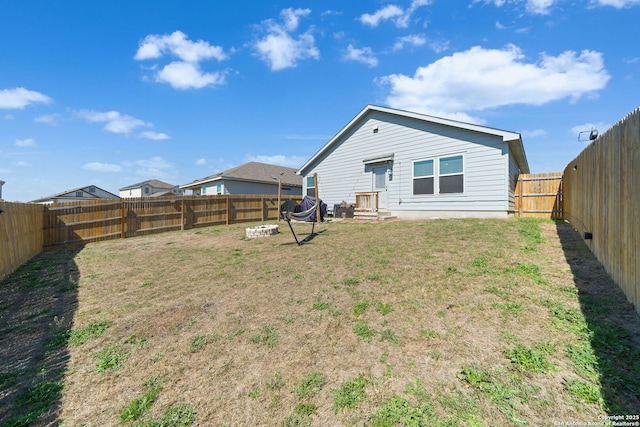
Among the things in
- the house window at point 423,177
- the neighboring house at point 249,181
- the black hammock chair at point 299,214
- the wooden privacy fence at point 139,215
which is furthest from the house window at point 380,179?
the neighboring house at point 249,181

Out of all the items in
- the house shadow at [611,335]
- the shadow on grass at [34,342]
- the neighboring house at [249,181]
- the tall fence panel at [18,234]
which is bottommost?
the shadow on grass at [34,342]

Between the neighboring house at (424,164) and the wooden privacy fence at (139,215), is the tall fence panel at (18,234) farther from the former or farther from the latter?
the neighboring house at (424,164)

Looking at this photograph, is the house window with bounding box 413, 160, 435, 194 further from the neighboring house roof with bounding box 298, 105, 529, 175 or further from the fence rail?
the fence rail

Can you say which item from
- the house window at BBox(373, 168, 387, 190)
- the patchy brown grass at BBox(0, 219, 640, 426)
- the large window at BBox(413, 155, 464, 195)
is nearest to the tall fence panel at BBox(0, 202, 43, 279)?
Result: the patchy brown grass at BBox(0, 219, 640, 426)

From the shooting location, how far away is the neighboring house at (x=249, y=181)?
21.0 metres

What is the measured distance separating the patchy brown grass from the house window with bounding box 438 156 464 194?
5962 mm

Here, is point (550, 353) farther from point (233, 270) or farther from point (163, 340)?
point (233, 270)

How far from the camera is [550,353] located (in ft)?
7.54

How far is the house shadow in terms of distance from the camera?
1.83 m

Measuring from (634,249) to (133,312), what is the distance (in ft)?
19.8

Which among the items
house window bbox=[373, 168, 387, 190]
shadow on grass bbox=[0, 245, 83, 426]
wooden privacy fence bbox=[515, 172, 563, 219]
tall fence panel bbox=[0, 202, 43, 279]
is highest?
house window bbox=[373, 168, 387, 190]

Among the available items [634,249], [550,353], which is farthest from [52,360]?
[634,249]

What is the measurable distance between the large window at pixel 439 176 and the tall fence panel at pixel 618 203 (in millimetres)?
5684

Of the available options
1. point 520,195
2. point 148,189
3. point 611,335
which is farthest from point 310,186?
point 148,189
